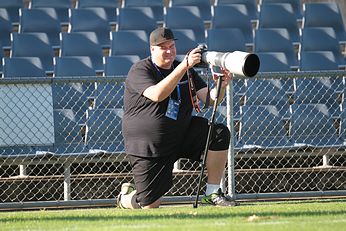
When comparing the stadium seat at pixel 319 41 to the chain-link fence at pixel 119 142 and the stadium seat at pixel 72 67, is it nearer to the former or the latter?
the chain-link fence at pixel 119 142

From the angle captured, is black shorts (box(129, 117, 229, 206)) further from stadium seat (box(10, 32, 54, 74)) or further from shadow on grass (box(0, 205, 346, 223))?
stadium seat (box(10, 32, 54, 74))

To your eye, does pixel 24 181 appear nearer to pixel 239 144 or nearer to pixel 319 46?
pixel 239 144

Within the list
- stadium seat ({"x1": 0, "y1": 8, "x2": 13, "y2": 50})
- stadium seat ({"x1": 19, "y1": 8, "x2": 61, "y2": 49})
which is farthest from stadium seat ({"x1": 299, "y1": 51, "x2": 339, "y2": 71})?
stadium seat ({"x1": 0, "y1": 8, "x2": 13, "y2": 50})

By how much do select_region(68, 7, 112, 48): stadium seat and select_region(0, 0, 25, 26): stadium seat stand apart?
942 millimetres

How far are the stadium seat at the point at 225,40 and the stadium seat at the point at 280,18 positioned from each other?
87 centimetres

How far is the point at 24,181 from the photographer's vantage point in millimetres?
9672

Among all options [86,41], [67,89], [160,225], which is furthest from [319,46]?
[160,225]

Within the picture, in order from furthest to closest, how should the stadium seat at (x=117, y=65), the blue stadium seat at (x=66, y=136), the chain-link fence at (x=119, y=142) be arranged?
the stadium seat at (x=117, y=65), the blue stadium seat at (x=66, y=136), the chain-link fence at (x=119, y=142)

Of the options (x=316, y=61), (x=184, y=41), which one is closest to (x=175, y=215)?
(x=184, y=41)

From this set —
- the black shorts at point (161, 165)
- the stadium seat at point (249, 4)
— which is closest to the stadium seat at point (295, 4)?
the stadium seat at point (249, 4)

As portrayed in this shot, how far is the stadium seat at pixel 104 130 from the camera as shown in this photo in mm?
9945

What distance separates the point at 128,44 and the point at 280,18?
99.8 inches

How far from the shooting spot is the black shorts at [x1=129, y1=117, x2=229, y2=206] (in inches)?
291

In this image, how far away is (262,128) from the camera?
10.6 m
